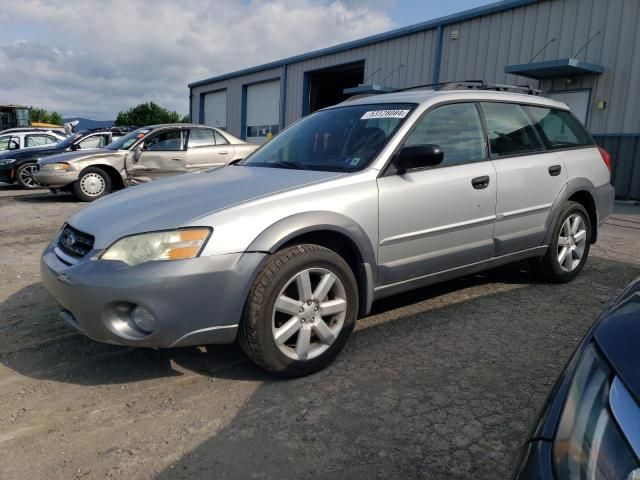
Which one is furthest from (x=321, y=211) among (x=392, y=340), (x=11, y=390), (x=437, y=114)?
(x=11, y=390)

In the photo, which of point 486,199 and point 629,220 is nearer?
point 486,199

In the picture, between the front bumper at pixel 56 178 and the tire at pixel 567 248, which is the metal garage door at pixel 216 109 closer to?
→ the front bumper at pixel 56 178

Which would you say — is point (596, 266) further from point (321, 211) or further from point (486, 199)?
point (321, 211)

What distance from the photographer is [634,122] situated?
435 inches

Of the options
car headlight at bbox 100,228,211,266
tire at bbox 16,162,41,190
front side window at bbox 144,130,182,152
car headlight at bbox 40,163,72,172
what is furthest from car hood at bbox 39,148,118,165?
car headlight at bbox 100,228,211,266

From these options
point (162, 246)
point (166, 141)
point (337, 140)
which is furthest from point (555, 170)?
point (166, 141)

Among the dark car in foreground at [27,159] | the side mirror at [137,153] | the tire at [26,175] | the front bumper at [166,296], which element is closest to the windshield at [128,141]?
the side mirror at [137,153]

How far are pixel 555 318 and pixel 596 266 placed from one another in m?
1.90

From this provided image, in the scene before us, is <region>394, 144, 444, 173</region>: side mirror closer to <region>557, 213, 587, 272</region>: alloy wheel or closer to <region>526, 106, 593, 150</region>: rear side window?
<region>526, 106, 593, 150</region>: rear side window

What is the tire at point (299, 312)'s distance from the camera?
262cm

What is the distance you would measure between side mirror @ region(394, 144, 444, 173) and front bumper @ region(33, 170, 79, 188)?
8483 millimetres

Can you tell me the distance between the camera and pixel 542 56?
12555 millimetres

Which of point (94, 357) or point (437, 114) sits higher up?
point (437, 114)

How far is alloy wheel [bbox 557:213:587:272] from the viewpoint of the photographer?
4445 mm
